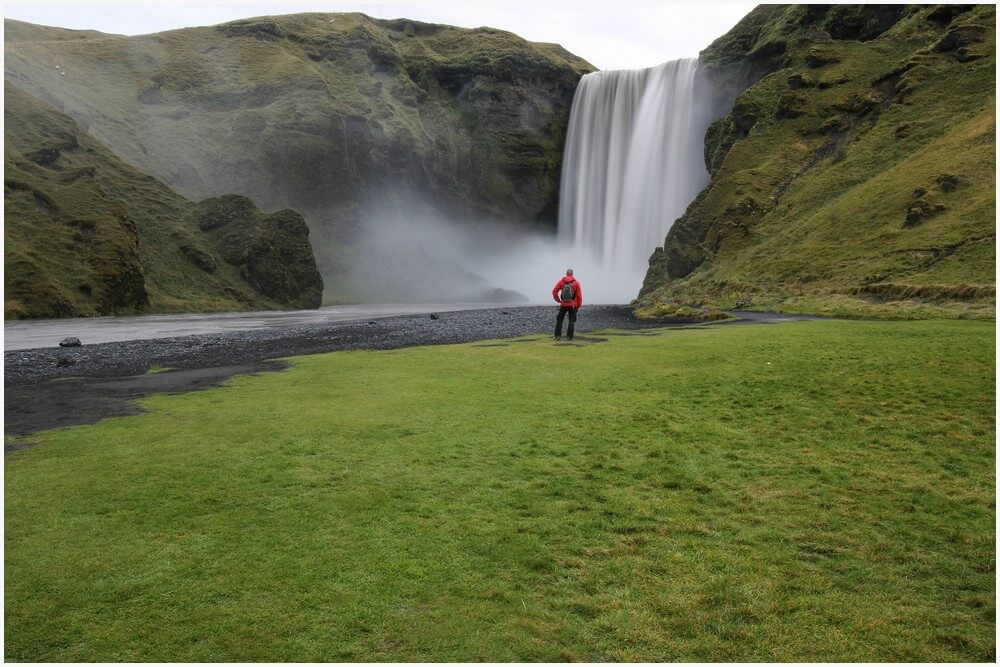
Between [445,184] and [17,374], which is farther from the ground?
[445,184]

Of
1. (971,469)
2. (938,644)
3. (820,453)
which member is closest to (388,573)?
(938,644)

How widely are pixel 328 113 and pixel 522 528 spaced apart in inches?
4704

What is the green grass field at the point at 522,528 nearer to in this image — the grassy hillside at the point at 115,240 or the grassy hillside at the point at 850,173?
the grassy hillside at the point at 850,173

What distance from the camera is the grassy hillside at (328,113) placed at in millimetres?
106750

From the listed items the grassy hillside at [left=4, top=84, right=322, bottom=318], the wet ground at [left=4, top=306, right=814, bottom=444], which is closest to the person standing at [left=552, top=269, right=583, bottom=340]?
the wet ground at [left=4, top=306, right=814, bottom=444]

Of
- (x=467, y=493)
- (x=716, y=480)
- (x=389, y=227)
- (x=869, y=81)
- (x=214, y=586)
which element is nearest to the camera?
(x=214, y=586)

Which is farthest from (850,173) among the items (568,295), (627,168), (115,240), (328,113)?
(328,113)

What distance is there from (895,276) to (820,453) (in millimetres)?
36124

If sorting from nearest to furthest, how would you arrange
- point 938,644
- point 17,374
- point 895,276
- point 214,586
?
point 938,644 → point 214,586 → point 17,374 → point 895,276

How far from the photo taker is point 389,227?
12338cm

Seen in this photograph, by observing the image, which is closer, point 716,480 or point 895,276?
point 716,480

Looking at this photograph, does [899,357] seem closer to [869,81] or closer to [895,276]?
[895,276]

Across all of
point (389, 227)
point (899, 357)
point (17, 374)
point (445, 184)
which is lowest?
point (17, 374)

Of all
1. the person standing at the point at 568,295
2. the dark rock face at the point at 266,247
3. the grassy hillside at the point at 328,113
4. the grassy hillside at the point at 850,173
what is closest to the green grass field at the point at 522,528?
the person standing at the point at 568,295
